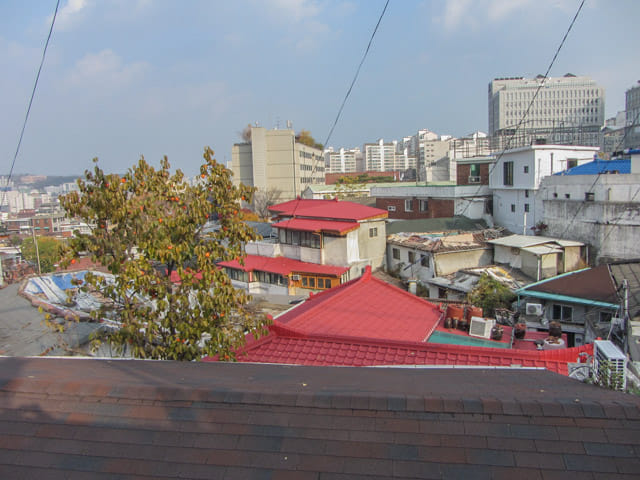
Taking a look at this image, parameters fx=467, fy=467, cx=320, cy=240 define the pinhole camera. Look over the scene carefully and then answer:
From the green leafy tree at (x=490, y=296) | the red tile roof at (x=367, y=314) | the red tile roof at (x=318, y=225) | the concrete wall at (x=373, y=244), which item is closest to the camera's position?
the red tile roof at (x=367, y=314)

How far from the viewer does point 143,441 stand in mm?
3268

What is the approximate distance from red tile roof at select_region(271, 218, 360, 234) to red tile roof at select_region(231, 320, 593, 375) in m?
14.5

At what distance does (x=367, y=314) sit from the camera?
10445 millimetres

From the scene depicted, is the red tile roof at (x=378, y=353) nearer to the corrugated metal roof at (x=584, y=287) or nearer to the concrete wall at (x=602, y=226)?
the corrugated metal roof at (x=584, y=287)

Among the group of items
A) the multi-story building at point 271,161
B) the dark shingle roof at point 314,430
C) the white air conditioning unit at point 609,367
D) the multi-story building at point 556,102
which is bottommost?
the dark shingle roof at point 314,430

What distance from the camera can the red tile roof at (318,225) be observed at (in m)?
22.9

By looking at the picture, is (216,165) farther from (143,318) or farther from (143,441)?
(143,441)

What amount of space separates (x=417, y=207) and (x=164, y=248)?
27478mm

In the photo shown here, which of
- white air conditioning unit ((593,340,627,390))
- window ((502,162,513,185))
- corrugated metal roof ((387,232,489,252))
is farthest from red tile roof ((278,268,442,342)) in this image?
window ((502,162,513,185))

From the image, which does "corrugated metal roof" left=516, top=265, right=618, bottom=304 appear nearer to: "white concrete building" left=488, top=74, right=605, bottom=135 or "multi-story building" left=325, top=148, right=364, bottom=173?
"white concrete building" left=488, top=74, right=605, bottom=135

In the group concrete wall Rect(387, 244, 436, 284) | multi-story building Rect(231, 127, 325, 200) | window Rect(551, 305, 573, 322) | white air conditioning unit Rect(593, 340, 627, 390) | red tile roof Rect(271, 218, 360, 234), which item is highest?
multi-story building Rect(231, 127, 325, 200)

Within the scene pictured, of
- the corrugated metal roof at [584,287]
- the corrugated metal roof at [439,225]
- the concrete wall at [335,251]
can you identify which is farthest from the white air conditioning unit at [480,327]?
the corrugated metal roof at [439,225]

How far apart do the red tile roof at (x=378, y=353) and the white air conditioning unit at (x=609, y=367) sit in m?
3.04

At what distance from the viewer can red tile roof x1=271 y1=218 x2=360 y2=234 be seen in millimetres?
22911
